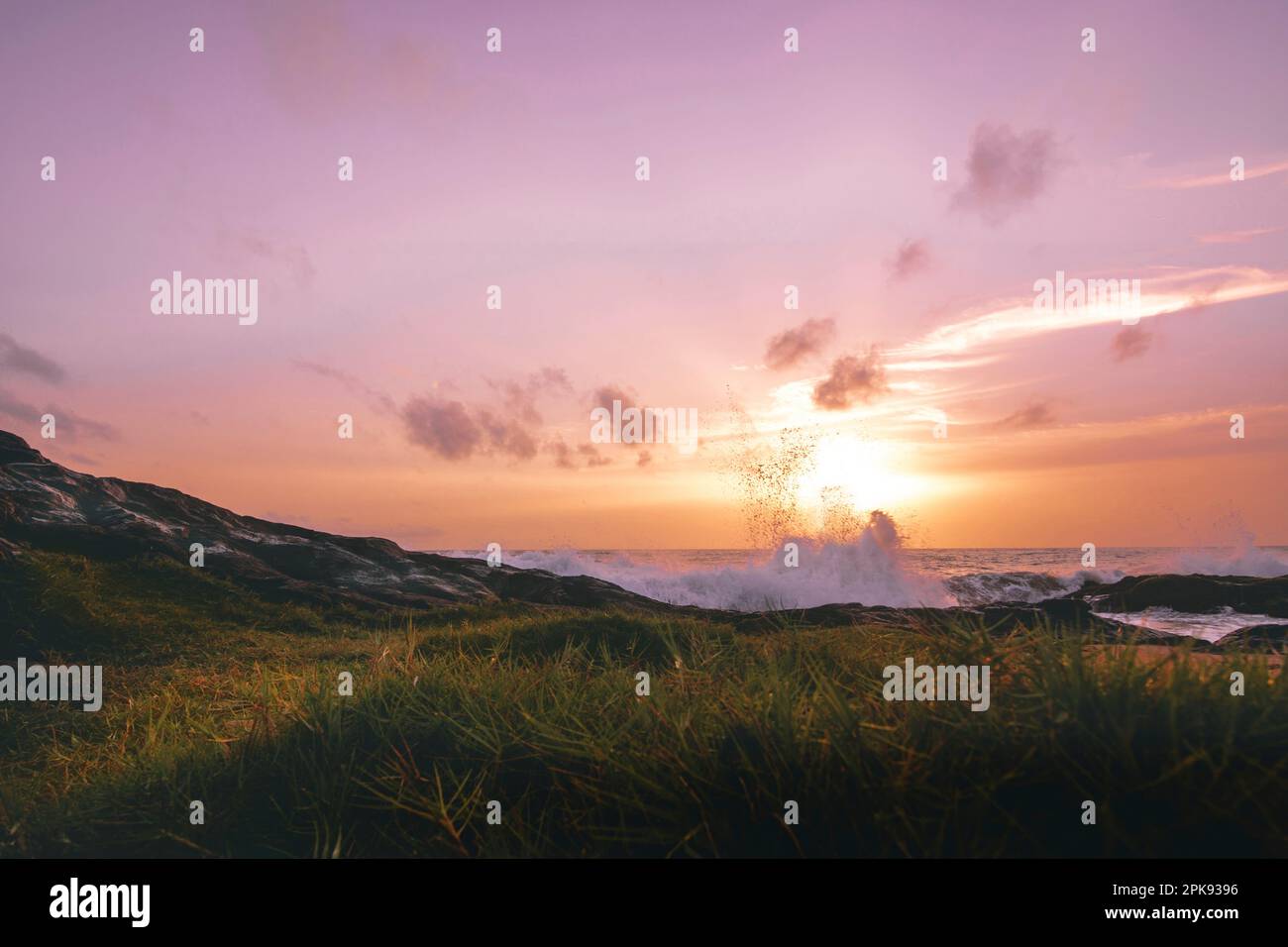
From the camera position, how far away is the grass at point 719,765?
9.71ft

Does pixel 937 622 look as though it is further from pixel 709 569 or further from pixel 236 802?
pixel 709 569

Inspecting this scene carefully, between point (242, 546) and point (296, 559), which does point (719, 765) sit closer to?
point (296, 559)

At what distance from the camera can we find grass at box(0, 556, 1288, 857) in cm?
296

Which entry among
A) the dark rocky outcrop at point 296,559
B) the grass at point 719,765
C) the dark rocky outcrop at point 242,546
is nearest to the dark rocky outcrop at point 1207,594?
the dark rocky outcrop at point 296,559

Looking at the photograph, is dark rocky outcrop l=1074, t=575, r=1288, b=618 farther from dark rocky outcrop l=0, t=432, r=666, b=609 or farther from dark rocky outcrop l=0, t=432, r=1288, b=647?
dark rocky outcrop l=0, t=432, r=666, b=609

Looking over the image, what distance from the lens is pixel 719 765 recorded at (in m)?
3.38

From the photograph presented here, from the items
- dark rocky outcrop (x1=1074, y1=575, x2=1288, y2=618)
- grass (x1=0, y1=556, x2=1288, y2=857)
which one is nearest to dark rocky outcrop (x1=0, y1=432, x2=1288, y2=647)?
dark rocky outcrop (x1=1074, y1=575, x2=1288, y2=618)

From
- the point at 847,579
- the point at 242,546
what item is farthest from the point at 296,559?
the point at 847,579

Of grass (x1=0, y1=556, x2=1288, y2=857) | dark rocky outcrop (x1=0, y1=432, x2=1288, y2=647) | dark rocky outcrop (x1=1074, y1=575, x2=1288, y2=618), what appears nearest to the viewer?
grass (x1=0, y1=556, x2=1288, y2=857)

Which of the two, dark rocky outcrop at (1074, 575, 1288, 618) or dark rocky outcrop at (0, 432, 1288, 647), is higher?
dark rocky outcrop at (0, 432, 1288, 647)

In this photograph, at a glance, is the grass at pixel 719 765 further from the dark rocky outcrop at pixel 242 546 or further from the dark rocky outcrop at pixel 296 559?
the dark rocky outcrop at pixel 242 546
